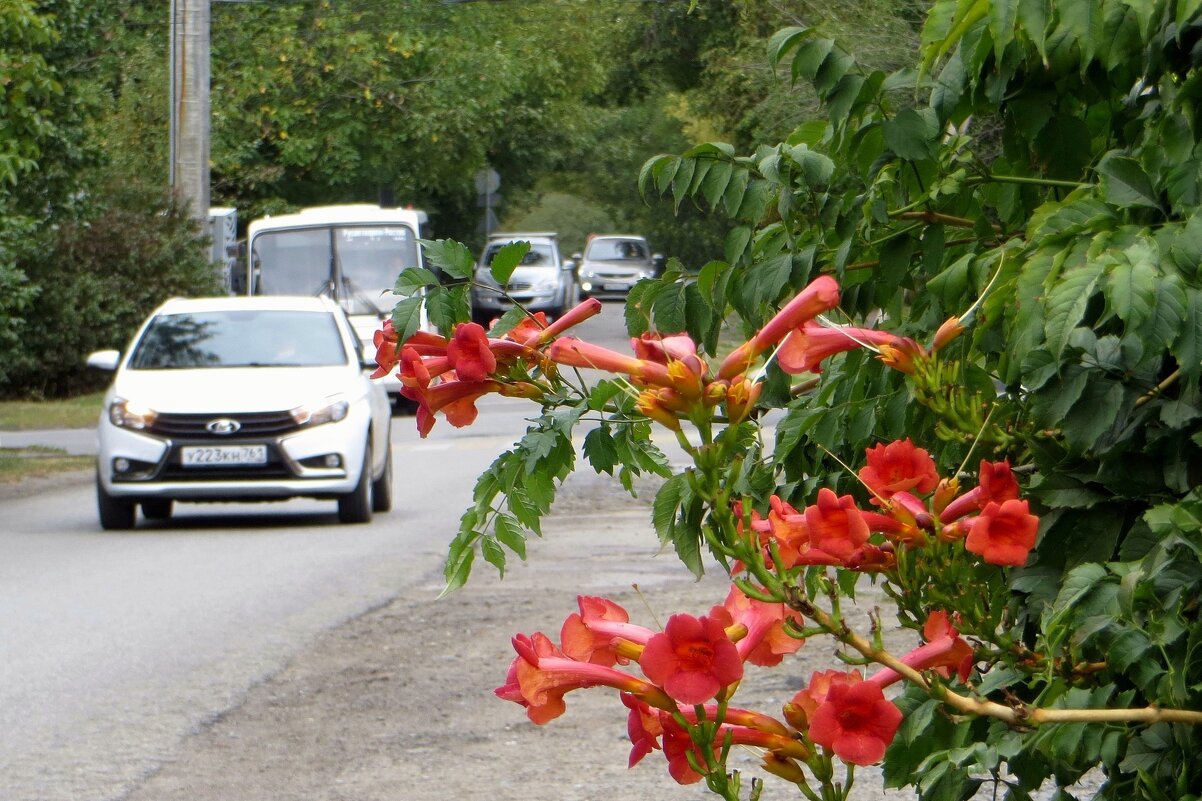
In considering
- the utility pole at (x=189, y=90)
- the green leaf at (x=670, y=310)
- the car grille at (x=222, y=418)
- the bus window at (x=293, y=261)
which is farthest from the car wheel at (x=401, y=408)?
the green leaf at (x=670, y=310)

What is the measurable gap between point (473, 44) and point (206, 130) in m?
17.8

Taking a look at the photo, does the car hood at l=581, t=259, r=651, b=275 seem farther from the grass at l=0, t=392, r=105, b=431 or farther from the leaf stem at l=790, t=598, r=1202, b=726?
the leaf stem at l=790, t=598, r=1202, b=726

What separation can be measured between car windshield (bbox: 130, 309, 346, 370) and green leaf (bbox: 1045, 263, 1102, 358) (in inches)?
493

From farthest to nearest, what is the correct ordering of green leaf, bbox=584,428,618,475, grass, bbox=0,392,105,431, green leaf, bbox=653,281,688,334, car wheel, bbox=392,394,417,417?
car wheel, bbox=392,394,417,417 → grass, bbox=0,392,105,431 → green leaf, bbox=653,281,688,334 → green leaf, bbox=584,428,618,475

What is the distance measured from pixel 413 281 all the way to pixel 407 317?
0.16 metres

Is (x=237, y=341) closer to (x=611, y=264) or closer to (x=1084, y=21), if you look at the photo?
(x=1084, y=21)

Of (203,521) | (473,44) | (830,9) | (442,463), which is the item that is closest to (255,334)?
(203,521)

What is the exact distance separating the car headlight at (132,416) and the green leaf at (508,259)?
11.2 m

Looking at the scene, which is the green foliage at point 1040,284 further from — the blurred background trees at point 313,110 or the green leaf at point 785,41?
the blurred background trees at point 313,110

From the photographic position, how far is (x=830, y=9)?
68.2 ft

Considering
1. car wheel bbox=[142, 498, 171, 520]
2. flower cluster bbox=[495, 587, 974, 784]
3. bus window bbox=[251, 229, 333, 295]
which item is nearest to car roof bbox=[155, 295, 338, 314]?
car wheel bbox=[142, 498, 171, 520]

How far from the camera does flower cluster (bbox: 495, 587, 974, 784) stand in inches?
79.7

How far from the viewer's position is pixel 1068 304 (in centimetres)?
241

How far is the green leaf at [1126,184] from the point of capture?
105 inches
